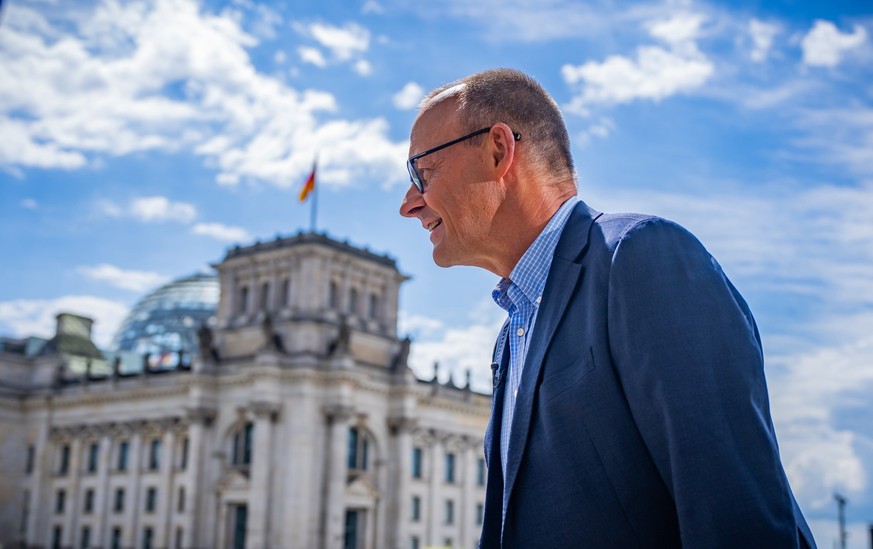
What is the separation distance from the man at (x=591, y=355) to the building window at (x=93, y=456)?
70833 millimetres

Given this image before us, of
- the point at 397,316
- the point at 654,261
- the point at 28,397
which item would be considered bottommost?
the point at 654,261

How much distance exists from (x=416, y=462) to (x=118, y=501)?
67.6 feet

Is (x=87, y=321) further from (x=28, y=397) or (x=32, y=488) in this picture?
(x=32, y=488)

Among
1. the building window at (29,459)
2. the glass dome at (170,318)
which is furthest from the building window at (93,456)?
the glass dome at (170,318)

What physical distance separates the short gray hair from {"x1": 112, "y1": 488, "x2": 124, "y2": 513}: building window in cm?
6872

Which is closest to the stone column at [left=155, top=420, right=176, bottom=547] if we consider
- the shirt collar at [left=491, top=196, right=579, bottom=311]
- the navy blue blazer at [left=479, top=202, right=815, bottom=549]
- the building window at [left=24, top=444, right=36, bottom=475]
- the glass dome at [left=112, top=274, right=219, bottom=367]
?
the building window at [left=24, top=444, right=36, bottom=475]

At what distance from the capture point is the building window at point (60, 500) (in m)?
70.7

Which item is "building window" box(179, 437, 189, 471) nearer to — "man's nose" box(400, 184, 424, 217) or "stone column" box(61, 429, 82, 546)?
"stone column" box(61, 429, 82, 546)

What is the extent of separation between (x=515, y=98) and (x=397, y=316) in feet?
→ 215

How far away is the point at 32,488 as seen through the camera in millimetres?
71875

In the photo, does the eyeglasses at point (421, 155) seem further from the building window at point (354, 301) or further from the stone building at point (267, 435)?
the building window at point (354, 301)

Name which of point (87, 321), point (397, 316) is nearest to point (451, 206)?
point (397, 316)

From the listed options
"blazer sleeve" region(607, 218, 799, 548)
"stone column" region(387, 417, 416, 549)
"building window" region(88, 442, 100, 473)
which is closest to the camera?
"blazer sleeve" region(607, 218, 799, 548)

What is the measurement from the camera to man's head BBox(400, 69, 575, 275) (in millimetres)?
3354
